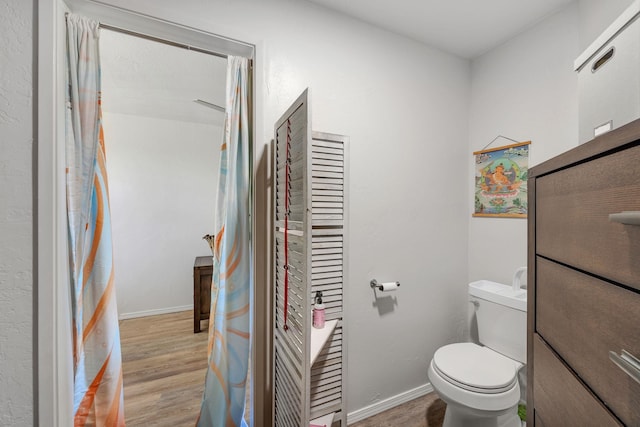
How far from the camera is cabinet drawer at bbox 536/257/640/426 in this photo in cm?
39

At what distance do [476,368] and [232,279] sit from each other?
1.38m

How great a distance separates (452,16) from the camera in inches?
64.8

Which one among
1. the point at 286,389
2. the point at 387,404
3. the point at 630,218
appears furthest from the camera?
the point at 387,404

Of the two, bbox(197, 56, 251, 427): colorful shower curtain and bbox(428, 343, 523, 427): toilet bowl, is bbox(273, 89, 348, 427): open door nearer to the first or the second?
bbox(197, 56, 251, 427): colorful shower curtain

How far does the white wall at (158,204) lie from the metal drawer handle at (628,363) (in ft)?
12.0

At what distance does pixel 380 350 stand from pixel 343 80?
5.73 feet

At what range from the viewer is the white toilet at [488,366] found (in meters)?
1.28

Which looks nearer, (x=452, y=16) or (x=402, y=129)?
(x=452, y=16)

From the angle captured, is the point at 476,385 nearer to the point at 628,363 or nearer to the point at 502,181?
the point at 628,363

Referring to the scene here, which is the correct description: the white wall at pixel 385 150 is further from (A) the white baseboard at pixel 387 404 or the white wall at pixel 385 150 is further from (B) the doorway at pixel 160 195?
(B) the doorway at pixel 160 195

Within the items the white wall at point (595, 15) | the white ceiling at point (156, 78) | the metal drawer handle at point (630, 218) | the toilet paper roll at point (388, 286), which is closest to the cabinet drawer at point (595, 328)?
the metal drawer handle at point (630, 218)

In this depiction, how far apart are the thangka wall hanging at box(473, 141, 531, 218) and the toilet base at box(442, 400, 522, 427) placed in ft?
3.88

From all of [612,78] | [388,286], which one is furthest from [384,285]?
[612,78]

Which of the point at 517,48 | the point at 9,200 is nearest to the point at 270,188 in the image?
the point at 9,200
